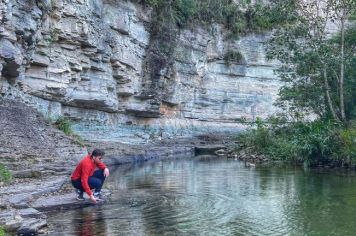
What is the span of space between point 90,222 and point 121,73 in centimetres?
2125

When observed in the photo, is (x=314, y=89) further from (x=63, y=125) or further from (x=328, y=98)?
(x=63, y=125)

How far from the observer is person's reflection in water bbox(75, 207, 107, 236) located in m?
8.55

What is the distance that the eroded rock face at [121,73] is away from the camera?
21953 millimetres

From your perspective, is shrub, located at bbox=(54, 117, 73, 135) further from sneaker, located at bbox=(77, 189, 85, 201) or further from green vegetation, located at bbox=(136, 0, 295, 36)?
sneaker, located at bbox=(77, 189, 85, 201)

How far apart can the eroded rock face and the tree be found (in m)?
9.24

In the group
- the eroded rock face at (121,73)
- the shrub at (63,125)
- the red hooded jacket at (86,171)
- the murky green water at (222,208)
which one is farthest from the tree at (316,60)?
the red hooded jacket at (86,171)

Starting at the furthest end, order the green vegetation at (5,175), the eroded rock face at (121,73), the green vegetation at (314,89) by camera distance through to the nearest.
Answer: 1. the eroded rock face at (121,73)
2. the green vegetation at (314,89)
3. the green vegetation at (5,175)

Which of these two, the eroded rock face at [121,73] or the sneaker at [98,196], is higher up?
the eroded rock face at [121,73]

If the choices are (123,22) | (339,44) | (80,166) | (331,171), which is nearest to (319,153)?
(331,171)

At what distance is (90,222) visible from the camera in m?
9.36

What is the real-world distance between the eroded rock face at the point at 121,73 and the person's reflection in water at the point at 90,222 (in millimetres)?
10680

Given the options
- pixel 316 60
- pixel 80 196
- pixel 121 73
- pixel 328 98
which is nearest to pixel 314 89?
Answer: pixel 328 98

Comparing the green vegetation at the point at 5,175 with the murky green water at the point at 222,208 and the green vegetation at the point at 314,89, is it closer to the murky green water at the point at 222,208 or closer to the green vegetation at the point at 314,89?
the murky green water at the point at 222,208

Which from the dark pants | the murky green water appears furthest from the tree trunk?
the dark pants
